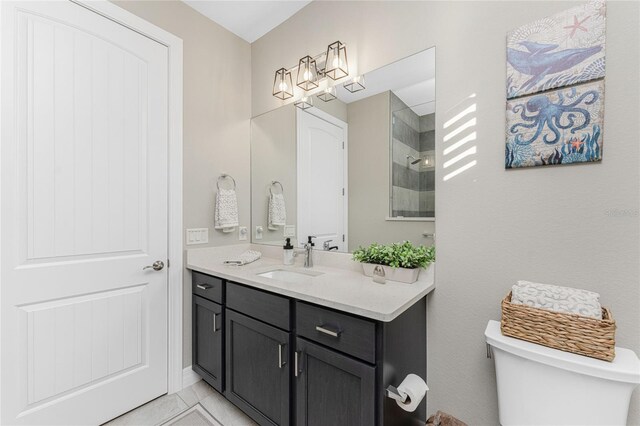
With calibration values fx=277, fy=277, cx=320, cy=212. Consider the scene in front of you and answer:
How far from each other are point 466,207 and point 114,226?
1947 mm

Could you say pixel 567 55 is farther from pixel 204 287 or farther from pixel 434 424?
pixel 204 287

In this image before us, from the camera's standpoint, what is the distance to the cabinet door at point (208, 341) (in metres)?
1.70

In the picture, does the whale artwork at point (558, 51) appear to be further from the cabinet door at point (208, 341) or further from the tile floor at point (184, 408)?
the tile floor at point (184, 408)

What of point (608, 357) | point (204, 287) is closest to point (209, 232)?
point (204, 287)

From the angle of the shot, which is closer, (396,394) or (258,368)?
(396,394)

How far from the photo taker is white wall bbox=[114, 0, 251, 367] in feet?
6.39

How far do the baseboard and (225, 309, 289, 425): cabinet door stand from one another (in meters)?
0.45

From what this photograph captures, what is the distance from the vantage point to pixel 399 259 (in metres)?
1.45

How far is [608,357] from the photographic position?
86 centimetres

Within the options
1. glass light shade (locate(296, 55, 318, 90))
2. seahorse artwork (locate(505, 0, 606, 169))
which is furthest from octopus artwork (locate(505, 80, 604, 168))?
glass light shade (locate(296, 55, 318, 90))

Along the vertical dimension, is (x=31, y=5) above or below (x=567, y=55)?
above

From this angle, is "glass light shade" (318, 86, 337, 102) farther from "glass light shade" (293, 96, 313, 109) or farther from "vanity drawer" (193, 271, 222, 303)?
"vanity drawer" (193, 271, 222, 303)

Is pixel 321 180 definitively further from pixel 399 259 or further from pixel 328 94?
pixel 399 259

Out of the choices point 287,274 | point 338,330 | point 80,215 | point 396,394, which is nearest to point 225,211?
point 287,274
